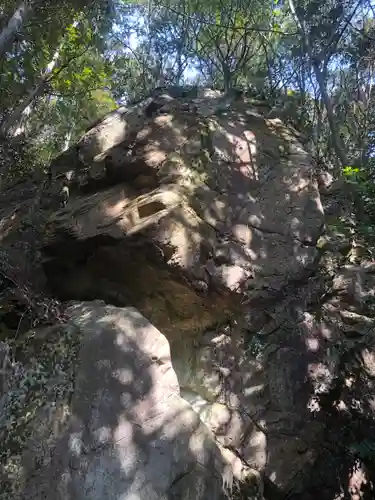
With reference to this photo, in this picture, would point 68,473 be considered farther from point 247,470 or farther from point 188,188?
point 188,188

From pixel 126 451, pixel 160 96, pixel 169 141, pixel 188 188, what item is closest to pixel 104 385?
pixel 126 451

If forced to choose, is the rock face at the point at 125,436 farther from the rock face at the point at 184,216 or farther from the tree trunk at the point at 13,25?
the tree trunk at the point at 13,25

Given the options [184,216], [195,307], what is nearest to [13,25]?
[184,216]

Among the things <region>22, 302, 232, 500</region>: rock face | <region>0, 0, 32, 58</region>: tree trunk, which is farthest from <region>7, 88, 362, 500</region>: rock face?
<region>0, 0, 32, 58</region>: tree trunk

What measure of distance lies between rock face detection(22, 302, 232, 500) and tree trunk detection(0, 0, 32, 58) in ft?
18.9

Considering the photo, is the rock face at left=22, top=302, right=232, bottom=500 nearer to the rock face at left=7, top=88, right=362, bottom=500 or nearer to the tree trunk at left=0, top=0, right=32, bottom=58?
the rock face at left=7, top=88, right=362, bottom=500

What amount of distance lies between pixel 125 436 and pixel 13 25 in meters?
7.28

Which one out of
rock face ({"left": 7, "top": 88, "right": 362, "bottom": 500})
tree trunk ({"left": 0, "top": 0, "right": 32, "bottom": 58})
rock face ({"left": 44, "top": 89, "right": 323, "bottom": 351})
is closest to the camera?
rock face ({"left": 7, "top": 88, "right": 362, "bottom": 500})

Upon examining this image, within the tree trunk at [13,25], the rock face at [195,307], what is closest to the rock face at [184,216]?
the rock face at [195,307]

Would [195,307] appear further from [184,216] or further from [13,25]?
[13,25]

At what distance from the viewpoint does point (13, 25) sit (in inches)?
313

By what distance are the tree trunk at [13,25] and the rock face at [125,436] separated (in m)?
5.76

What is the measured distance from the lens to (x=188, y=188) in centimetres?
586

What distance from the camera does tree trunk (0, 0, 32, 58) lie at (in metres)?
7.77
